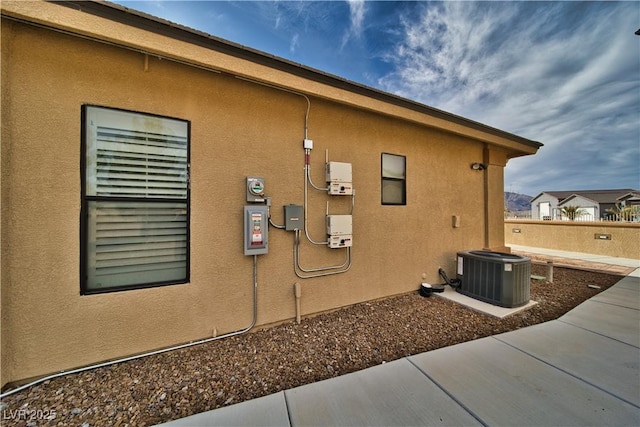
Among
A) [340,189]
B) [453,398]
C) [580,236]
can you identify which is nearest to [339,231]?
[340,189]

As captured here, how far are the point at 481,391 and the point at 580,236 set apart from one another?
10.7 meters

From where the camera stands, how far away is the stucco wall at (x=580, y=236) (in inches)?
283

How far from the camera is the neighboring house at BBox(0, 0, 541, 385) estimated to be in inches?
74.0

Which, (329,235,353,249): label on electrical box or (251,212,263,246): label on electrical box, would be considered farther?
(329,235,353,249): label on electrical box

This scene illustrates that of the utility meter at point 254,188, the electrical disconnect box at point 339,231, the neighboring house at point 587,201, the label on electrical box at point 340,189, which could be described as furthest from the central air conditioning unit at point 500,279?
the neighboring house at point 587,201

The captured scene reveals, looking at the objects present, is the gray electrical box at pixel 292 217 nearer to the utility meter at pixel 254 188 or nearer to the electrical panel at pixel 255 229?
the electrical panel at pixel 255 229

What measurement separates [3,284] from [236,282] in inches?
71.1

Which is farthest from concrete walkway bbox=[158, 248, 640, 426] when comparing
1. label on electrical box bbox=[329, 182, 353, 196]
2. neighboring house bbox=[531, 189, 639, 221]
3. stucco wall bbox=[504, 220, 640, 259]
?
neighboring house bbox=[531, 189, 639, 221]

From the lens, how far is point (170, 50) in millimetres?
2078

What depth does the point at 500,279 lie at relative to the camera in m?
3.40

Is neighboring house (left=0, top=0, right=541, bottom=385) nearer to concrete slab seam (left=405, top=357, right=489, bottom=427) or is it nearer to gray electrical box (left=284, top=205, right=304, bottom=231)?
gray electrical box (left=284, top=205, right=304, bottom=231)

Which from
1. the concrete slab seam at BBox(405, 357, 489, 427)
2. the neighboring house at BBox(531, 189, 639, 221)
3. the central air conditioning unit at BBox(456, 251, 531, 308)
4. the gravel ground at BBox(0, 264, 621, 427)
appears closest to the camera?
the concrete slab seam at BBox(405, 357, 489, 427)

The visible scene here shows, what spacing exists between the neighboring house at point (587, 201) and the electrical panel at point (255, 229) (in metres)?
29.8

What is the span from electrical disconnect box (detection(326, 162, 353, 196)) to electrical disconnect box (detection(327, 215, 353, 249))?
1.18 feet
